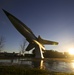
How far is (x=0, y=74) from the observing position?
14.7 meters

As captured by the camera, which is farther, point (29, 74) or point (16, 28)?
point (16, 28)

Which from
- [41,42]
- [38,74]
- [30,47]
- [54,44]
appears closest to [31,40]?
[30,47]

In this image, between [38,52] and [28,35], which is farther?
[38,52]

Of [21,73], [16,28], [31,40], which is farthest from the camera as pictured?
[31,40]

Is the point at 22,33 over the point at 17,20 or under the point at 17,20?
under

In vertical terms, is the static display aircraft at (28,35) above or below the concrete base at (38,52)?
above

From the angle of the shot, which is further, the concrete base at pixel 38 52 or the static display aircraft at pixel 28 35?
the concrete base at pixel 38 52

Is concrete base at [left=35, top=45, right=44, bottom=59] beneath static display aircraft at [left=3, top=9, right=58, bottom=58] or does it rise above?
beneath

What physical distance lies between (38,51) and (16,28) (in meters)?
11.0

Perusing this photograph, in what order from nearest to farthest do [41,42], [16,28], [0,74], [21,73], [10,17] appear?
1. [0,74]
2. [21,73]
3. [10,17]
4. [16,28]
5. [41,42]

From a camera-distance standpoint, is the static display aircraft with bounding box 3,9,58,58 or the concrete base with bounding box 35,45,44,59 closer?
the static display aircraft with bounding box 3,9,58,58

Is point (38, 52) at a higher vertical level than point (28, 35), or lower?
lower

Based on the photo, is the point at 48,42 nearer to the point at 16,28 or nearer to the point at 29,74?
the point at 16,28

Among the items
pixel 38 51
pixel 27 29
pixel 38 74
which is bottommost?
pixel 38 74
